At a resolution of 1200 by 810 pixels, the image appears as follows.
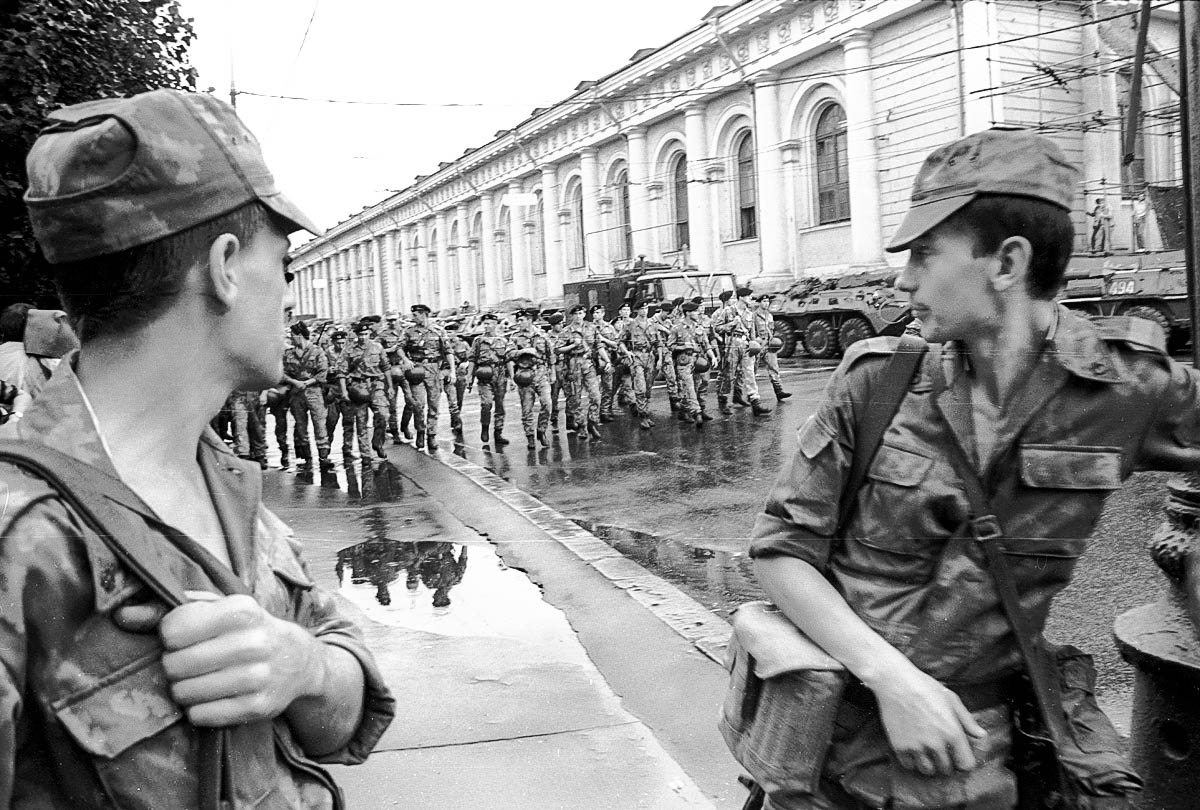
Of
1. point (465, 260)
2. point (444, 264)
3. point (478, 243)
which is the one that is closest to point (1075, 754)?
point (478, 243)

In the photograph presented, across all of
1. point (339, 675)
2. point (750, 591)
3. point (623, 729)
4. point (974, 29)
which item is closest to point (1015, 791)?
point (339, 675)

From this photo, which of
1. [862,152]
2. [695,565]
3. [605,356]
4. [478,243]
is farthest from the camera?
[478,243]

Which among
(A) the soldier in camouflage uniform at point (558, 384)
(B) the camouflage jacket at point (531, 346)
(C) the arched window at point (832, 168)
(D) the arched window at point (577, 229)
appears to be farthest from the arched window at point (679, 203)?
(B) the camouflage jacket at point (531, 346)

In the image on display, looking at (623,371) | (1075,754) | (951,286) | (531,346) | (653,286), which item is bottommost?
(1075,754)

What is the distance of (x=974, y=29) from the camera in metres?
20.5

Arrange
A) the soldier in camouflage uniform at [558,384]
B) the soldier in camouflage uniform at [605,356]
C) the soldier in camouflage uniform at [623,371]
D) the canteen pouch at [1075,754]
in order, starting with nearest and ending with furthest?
the canteen pouch at [1075,754], the soldier in camouflage uniform at [558,384], the soldier in camouflage uniform at [605,356], the soldier in camouflage uniform at [623,371]

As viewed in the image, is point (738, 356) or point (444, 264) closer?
point (738, 356)

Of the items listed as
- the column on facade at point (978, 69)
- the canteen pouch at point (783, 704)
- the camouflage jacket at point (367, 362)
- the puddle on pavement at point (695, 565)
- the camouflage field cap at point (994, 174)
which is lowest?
the puddle on pavement at point (695, 565)

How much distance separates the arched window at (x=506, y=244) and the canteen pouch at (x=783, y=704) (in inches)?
1732

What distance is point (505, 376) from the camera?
15.3 metres

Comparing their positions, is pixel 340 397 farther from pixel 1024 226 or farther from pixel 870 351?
pixel 1024 226

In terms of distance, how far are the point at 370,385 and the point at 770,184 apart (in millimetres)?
17339

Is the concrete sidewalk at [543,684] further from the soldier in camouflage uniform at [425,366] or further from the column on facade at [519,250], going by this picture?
the column on facade at [519,250]

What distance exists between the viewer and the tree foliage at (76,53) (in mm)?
4355
